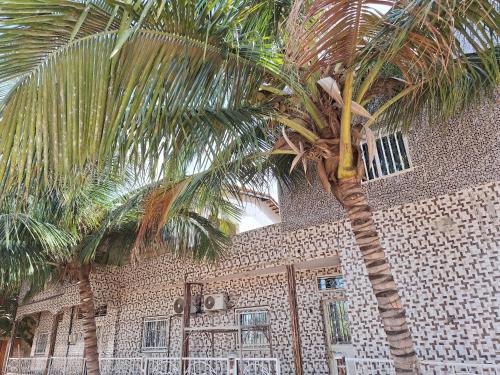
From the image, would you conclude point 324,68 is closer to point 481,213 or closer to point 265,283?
point 481,213

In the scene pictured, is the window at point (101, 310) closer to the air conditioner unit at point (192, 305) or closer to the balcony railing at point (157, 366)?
the balcony railing at point (157, 366)

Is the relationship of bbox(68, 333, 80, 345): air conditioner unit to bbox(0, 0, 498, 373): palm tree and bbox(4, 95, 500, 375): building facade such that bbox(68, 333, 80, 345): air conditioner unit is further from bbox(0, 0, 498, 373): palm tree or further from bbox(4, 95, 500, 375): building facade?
bbox(0, 0, 498, 373): palm tree

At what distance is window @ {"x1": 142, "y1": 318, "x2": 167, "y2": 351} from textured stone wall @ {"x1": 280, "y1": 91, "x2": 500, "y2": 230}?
24.5 ft

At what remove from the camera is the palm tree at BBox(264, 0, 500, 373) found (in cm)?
277

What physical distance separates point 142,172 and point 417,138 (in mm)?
5298

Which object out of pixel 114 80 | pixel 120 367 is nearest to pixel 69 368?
pixel 120 367

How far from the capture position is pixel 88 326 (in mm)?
8695

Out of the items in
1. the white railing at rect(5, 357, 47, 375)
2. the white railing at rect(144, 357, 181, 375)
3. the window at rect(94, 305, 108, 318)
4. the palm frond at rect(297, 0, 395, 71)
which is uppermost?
the palm frond at rect(297, 0, 395, 71)

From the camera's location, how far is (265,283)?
10.3 m

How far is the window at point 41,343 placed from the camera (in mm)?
17719

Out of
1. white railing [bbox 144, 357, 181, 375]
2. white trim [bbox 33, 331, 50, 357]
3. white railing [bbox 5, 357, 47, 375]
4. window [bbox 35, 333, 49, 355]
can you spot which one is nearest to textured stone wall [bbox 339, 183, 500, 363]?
white railing [bbox 144, 357, 181, 375]

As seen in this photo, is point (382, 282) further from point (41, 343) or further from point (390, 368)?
point (41, 343)

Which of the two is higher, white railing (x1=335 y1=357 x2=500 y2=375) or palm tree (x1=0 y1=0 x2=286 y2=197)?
palm tree (x1=0 y1=0 x2=286 y2=197)

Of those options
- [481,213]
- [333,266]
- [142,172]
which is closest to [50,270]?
[333,266]
